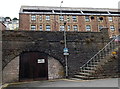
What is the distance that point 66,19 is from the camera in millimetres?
30438

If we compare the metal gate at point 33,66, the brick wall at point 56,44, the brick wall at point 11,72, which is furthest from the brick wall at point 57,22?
the brick wall at point 11,72

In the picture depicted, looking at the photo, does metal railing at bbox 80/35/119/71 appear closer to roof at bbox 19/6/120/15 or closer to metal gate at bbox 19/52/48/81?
metal gate at bbox 19/52/48/81

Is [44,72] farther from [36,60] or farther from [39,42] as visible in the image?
[39,42]

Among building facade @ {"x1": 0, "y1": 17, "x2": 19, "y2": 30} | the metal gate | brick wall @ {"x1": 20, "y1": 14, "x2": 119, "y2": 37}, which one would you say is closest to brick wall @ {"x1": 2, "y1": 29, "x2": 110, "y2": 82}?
the metal gate

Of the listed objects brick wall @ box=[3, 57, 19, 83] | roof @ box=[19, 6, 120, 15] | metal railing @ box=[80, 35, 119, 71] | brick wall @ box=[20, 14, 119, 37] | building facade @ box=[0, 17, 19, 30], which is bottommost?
brick wall @ box=[3, 57, 19, 83]

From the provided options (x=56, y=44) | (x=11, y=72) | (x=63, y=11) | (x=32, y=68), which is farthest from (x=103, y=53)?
(x=63, y=11)

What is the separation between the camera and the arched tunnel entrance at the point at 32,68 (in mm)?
9297

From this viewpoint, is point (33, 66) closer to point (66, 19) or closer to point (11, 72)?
point (11, 72)

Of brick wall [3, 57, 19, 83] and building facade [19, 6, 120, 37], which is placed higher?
building facade [19, 6, 120, 37]

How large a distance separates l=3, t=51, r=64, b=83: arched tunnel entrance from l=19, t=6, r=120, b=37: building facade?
63.7ft

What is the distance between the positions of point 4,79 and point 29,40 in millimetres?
3522

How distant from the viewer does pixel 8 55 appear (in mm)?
9531

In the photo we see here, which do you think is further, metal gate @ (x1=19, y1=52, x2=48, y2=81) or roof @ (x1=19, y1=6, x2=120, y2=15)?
roof @ (x1=19, y1=6, x2=120, y2=15)

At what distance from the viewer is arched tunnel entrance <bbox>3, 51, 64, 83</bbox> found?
9297 millimetres
